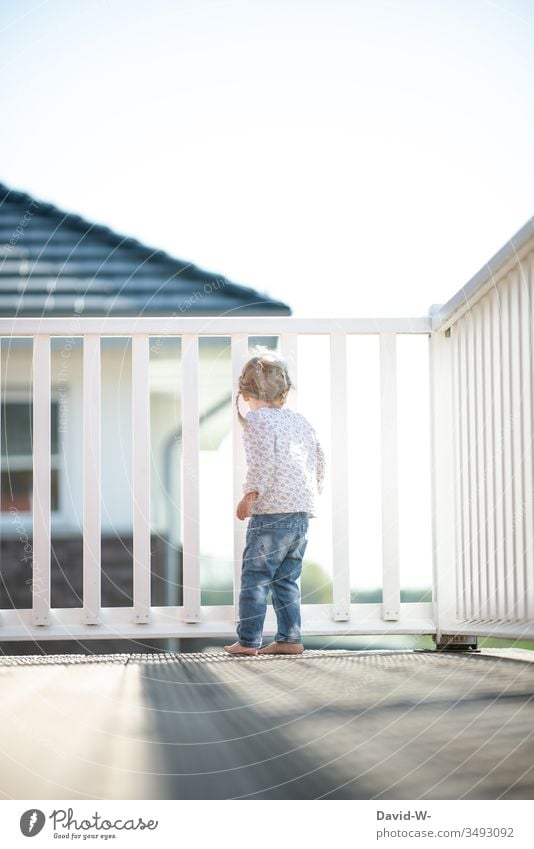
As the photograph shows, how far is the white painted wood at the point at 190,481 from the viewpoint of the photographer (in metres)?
2.43

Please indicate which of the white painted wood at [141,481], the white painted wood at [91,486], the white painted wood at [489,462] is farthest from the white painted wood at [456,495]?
the white painted wood at [91,486]

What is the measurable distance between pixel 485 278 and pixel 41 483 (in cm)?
122

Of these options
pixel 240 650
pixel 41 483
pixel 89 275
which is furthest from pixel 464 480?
pixel 89 275

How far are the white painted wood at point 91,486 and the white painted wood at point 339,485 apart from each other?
61cm

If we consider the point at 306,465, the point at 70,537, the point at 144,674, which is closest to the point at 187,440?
the point at 306,465

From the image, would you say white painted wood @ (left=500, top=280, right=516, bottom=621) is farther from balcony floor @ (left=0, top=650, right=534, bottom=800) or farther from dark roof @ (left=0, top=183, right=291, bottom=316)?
dark roof @ (left=0, top=183, right=291, bottom=316)

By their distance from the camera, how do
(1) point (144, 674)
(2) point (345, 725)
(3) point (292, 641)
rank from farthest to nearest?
(3) point (292, 641) < (1) point (144, 674) < (2) point (345, 725)

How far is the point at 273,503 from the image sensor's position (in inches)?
94.6

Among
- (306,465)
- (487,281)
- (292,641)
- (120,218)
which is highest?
(120,218)

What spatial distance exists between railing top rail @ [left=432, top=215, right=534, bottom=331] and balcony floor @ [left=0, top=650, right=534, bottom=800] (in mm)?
782

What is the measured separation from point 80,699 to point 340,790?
2.34 feet

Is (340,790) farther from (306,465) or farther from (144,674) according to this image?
(306,465)

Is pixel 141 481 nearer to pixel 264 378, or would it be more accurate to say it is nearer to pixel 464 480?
pixel 264 378
